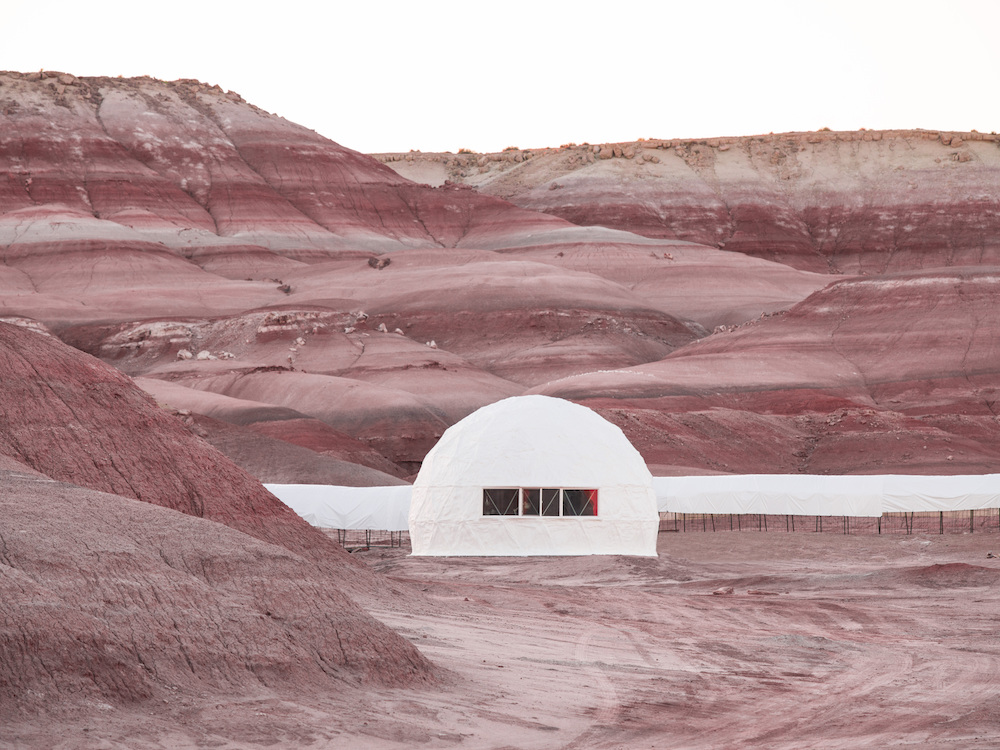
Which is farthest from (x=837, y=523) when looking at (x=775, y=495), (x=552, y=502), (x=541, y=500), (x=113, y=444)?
(x=113, y=444)

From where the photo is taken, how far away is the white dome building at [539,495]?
30.2m

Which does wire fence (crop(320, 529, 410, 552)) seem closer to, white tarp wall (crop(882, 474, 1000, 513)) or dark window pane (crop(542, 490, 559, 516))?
dark window pane (crop(542, 490, 559, 516))

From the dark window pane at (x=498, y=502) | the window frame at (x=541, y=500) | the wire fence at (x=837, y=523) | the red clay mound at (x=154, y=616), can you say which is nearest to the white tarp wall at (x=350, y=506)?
the wire fence at (x=837, y=523)

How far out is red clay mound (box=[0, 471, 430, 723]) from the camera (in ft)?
33.2

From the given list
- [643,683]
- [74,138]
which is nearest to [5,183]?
[74,138]

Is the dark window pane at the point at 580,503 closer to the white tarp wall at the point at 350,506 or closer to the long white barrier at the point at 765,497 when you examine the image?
the long white barrier at the point at 765,497

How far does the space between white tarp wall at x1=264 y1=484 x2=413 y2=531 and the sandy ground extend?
1274 centimetres

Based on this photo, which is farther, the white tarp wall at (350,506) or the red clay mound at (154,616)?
the white tarp wall at (350,506)

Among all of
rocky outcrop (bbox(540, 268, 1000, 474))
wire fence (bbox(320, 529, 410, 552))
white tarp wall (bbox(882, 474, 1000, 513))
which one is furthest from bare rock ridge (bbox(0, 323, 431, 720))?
rocky outcrop (bbox(540, 268, 1000, 474))

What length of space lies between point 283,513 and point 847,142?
13588cm

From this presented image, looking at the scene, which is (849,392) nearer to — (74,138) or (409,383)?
(409,383)

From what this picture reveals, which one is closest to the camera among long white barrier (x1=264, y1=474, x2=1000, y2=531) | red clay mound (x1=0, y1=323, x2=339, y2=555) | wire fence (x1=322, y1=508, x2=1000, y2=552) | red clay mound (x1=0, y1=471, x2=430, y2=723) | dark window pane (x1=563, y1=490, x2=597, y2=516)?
red clay mound (x1=0, y1=471, x2=430, y2=723)

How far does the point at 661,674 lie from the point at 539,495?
16.3 m

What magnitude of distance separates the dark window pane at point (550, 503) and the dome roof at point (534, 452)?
1.05ft
